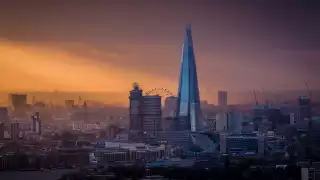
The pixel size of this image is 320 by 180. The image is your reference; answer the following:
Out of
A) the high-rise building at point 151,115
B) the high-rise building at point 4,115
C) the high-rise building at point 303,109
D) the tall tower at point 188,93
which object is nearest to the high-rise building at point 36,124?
the high-rise building at point 4,115

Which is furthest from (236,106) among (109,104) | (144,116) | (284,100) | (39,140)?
(39,140)

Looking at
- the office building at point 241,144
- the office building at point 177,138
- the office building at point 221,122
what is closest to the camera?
the office building at point 241,144

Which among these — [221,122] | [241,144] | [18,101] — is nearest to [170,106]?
[221,122]

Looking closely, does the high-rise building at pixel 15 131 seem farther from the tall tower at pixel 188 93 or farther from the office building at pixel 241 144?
the office building at pixel 241 144

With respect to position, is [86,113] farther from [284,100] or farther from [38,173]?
[284,100]

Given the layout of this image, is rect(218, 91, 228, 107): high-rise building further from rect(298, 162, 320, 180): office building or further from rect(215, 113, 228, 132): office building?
rect(298, 162, 320, 180): office building

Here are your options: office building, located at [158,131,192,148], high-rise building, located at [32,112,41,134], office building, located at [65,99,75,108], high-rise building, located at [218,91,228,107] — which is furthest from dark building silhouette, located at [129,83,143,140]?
high-rise building, located at [32,112,41,134]
